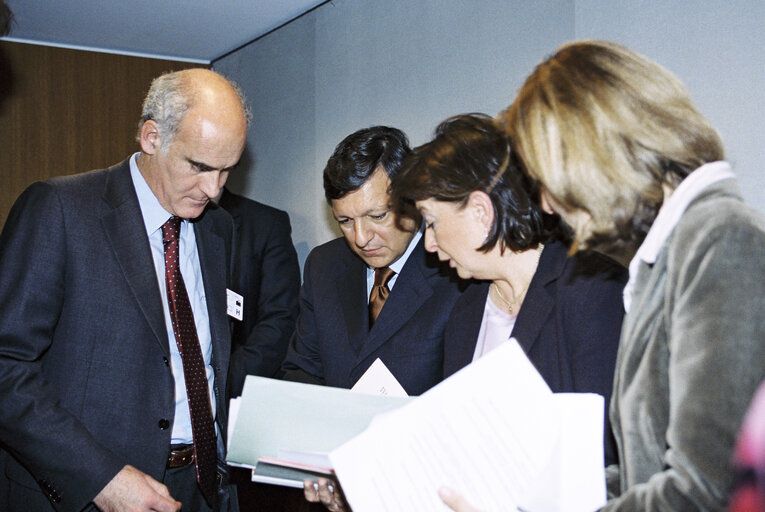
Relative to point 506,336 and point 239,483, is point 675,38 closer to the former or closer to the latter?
point 506,336

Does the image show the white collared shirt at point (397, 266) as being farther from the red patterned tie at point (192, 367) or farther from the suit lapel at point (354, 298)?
the red patterned tie at point (192, 367)

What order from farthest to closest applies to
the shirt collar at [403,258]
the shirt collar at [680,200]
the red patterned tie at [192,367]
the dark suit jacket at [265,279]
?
the dark suit jacket at [265,279] < the shirt collar at [403,258] < the red patterned tie at [192,367] < the shirt collar at [680,200]

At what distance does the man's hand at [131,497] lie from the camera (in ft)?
5.74

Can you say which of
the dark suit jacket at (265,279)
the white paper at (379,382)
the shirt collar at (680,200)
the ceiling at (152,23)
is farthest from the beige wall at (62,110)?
the shirt collar at (680,200)

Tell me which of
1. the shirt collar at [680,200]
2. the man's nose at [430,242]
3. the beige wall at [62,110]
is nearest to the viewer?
the shirt collar at [680,200]

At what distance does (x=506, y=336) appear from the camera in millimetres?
1781

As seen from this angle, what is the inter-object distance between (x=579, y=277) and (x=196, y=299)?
119cm

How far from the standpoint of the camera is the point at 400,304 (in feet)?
7.14

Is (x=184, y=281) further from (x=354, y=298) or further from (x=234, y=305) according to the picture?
(x=354, y=298)

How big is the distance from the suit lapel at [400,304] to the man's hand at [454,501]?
3.27ft

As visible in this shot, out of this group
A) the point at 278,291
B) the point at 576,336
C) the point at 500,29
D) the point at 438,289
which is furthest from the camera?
the point at 278,291

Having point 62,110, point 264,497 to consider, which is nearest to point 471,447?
point 264,497

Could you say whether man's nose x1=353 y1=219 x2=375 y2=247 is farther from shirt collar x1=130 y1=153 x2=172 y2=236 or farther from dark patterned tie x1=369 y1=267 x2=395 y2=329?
shirt collar x1=130 y1=153 x2=172 y2=236

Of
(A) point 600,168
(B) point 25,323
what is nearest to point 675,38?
(A) point 600,168
